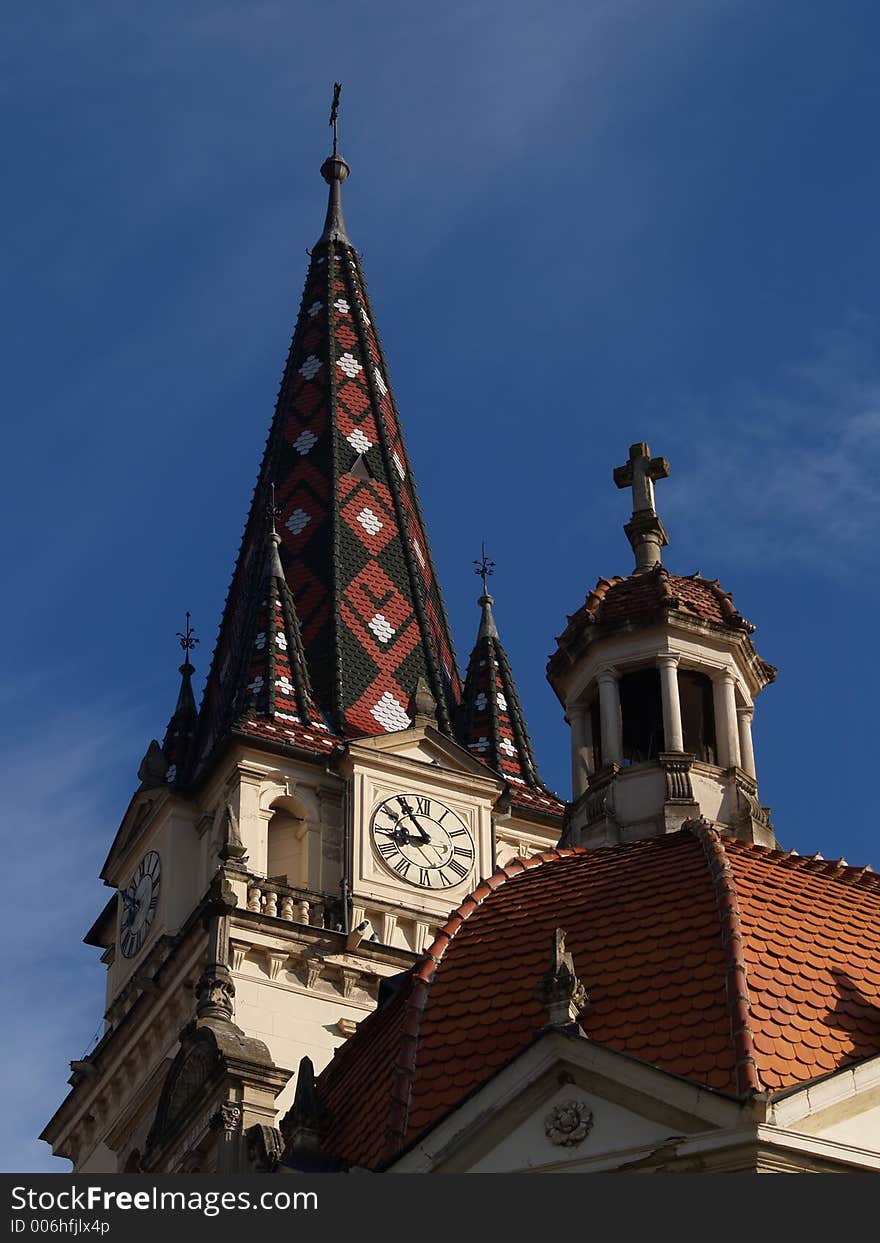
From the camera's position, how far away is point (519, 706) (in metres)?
35.4

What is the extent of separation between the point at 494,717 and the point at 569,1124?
643 inches

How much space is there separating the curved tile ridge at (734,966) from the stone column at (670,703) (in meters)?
3.43

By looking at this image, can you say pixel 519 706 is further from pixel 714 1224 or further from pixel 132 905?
pixel 714 1224

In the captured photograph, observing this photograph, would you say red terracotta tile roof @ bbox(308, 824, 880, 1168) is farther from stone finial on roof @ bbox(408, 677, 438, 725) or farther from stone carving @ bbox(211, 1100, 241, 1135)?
stone finial on roof @ bbox(408, 677, 438, 725)

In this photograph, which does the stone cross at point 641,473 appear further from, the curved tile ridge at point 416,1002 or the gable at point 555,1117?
the gable at point 555,1117

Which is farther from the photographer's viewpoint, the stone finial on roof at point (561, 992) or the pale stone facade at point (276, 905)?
the pale stone facade at point (276, 905)

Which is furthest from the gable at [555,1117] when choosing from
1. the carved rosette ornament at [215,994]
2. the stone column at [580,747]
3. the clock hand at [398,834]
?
the clock hand at [398,834]

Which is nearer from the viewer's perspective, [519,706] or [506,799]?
[506,799]

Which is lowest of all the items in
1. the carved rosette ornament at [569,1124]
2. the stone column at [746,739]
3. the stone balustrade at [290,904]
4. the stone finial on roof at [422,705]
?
the carved rosette ornament at [569,1124]

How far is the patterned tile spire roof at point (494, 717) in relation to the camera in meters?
34.2

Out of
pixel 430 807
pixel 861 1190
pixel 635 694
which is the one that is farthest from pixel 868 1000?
pixel 430 807

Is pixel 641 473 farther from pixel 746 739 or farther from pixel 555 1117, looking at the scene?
pixel 555 1117

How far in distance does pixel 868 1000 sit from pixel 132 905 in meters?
15.1

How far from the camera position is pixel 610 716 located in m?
25.2
